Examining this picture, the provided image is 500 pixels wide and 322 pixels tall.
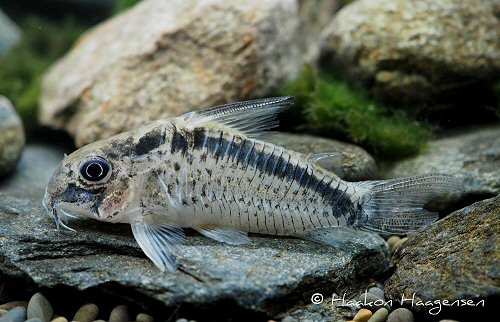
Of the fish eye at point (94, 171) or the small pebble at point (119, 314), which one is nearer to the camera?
the small pebble at point (119, 314)

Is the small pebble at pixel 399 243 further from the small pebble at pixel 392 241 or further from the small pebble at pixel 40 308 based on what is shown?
the small pebble at pixel 40 308

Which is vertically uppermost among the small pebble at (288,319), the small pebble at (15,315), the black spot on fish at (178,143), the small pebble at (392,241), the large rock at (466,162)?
the black spot on fish at (178,143)

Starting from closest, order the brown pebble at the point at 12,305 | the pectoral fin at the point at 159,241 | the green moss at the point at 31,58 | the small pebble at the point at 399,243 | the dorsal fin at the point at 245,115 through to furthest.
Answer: the pectoral fin at the point at 159,241, the brown pebble at the point at 12,305, the dorsal fin at the point at 245,115, the small pebble at the point at 399,243, the green moss at the point at 31,58

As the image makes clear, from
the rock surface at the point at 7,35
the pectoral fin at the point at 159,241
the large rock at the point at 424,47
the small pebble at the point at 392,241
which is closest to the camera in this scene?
the pectoral fin at the point at 159,241

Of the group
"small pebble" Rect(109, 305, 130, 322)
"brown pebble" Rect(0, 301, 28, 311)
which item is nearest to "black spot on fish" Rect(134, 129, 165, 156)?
"small pebble" Rect(109, 305, 130, 322)

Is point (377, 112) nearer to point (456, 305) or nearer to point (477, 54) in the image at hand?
point (477, 54)

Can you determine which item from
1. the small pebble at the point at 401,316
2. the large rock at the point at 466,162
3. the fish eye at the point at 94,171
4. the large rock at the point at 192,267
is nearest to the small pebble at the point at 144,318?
the large rock at the point at 192,267

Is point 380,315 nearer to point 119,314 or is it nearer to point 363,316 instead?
point 363,316
